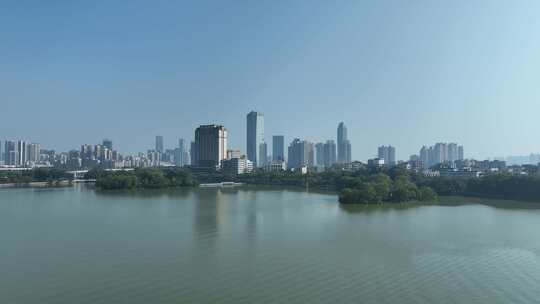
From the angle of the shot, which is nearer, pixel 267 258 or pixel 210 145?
pixel 267 258

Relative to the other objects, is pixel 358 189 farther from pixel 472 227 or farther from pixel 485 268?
pixel 485 268

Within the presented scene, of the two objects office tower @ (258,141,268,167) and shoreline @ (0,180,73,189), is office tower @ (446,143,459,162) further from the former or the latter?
shoreline @ (0,180,73,189)

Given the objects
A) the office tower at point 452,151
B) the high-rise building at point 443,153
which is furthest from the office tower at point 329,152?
the office tower at point 452,151

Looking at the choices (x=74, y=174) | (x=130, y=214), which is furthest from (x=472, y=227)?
(x=74, y=174)

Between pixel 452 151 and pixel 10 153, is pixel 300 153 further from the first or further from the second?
pixel 10 153

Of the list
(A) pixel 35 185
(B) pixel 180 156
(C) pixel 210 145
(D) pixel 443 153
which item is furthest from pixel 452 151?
(A) pixel 35 185
